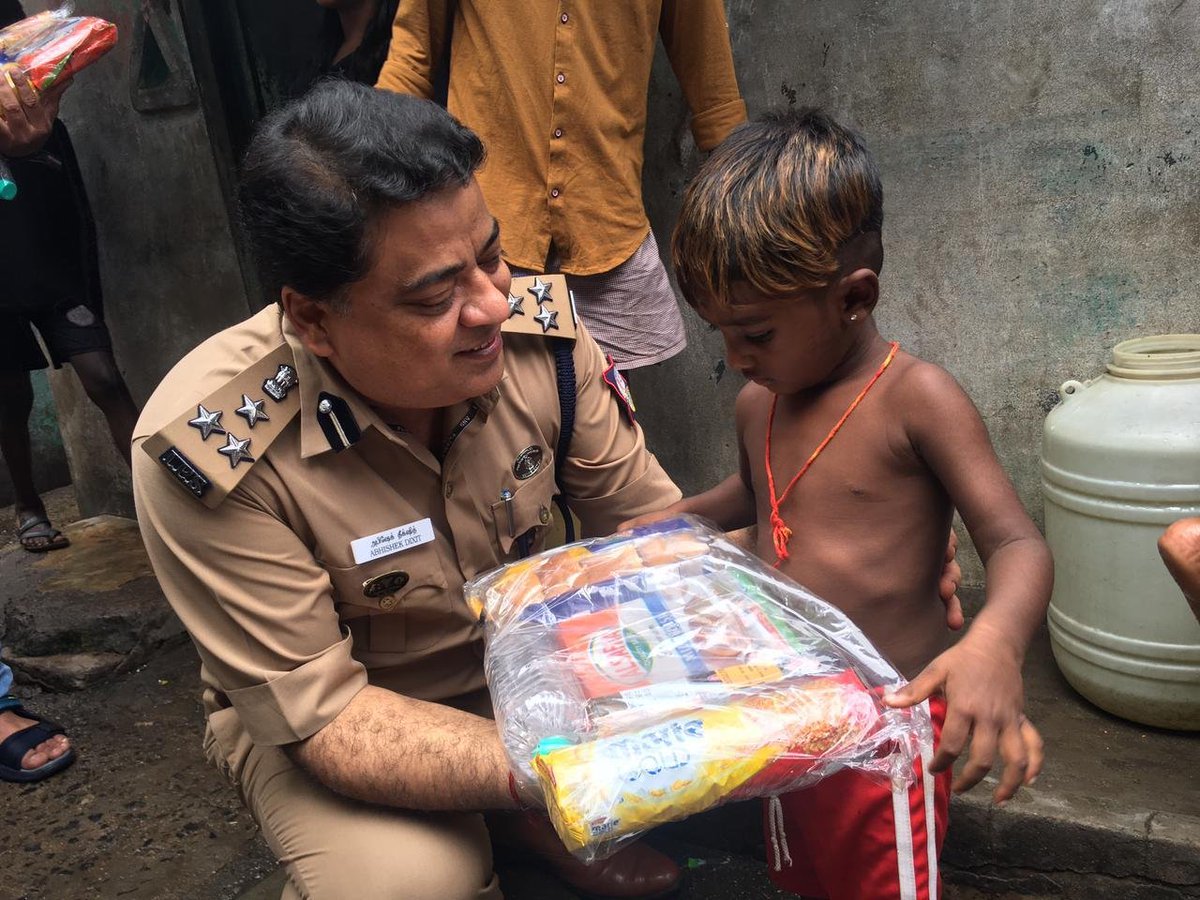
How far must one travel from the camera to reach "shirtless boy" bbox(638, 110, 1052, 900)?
1.41 metres

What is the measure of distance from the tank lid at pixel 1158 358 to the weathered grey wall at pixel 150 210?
3.08 metres

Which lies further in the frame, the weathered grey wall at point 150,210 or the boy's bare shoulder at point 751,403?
the weathered grey wall at point 150,210

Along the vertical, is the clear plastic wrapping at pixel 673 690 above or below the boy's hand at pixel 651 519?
above

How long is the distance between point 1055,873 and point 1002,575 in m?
1.21

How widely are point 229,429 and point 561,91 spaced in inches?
54.6

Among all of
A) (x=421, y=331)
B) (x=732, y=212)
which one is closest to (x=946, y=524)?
(x=732, y=212)

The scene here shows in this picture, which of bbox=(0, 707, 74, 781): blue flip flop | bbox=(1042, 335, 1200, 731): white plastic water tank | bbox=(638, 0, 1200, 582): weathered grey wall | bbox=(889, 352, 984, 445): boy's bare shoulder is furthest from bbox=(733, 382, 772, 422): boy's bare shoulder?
bbox=(0, 707, 74, 781): blue flip flop

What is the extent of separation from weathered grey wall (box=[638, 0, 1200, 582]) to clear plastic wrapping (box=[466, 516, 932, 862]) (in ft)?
5.68

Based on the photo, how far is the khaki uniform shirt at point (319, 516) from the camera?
5.50 ft

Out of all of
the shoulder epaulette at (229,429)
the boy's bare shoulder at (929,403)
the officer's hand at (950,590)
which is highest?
the shoulder epaulette at (229,429)

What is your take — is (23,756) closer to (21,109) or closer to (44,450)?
(21,109)

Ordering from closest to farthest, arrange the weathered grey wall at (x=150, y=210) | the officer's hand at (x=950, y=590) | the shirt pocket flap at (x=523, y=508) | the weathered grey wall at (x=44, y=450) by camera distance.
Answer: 1. the officer's hand at (x=950, y=590)
2. the shirt pocket flap at (x=523, y=508)
3. the weathered grey wall at (x=150, y=210)
4. the weathered grey wall at (x=44, y=450)

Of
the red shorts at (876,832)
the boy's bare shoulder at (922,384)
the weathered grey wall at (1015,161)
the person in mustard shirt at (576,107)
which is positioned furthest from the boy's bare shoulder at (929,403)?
the weathered grey wall at (1015,161)

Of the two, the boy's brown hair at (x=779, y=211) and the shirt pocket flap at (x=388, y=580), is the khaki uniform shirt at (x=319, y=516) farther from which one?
the boy's brown hair at (x=779, y=211)
